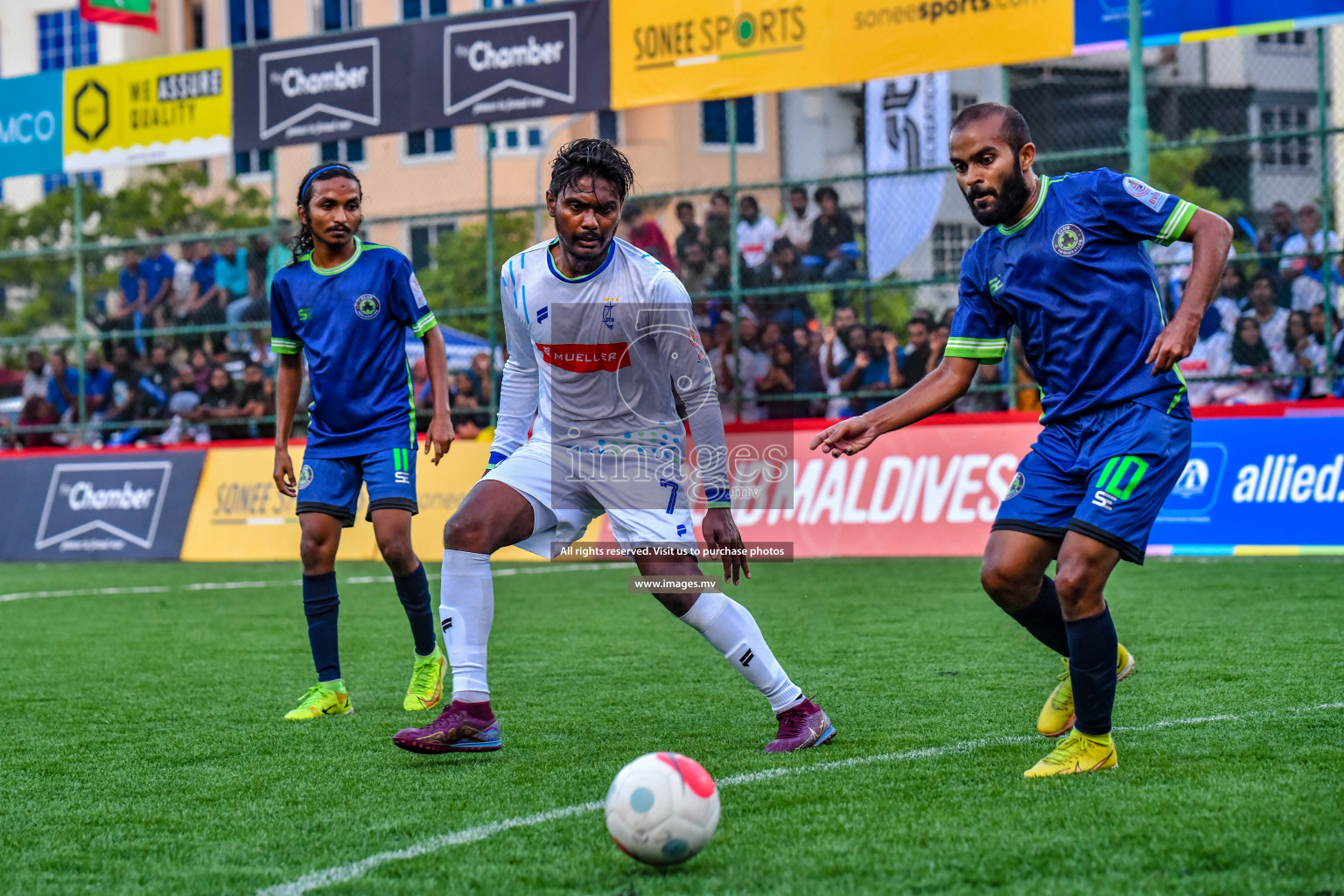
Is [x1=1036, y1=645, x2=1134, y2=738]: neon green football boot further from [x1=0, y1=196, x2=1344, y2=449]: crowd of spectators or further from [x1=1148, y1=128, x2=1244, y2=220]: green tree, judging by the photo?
[x1=1148, y1=128, x2=1244, y2=220]: green tree

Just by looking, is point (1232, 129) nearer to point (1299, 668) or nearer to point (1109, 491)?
point (1299, 668)

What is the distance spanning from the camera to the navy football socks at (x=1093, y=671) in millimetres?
4758

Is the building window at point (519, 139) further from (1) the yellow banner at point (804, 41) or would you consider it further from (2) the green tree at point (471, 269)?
(1) the yellow banner at point (804, 41)

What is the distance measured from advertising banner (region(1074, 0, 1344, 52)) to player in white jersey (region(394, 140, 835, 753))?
924 centimetres

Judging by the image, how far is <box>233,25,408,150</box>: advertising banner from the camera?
54.1 feet

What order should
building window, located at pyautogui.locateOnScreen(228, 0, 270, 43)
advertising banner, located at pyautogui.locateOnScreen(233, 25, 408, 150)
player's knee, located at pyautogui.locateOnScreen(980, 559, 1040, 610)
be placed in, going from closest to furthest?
player's knee, located at pyautogui.locateOnScreen(980, 559, 1040, 610), advertising banner, located at pyautogui.locateOnScreen(233, 25, 408, 150), building window, located at pyautogui.locateOnScreen(228, 0, 270, 43)

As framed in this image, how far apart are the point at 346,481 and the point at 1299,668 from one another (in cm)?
410

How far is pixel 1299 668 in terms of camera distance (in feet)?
22.5

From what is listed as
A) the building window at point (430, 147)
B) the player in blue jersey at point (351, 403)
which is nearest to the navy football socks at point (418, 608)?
the player in blue jersey at point (351, 403)

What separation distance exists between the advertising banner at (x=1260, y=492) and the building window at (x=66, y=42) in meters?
36.8

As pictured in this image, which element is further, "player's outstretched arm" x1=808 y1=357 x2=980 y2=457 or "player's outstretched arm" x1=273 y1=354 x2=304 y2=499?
"player's outstretched arm" x1=273 y1=354 x2=304 y2=499

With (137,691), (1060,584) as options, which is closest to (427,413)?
(137,691)

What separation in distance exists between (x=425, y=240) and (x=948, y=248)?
7.06 metres

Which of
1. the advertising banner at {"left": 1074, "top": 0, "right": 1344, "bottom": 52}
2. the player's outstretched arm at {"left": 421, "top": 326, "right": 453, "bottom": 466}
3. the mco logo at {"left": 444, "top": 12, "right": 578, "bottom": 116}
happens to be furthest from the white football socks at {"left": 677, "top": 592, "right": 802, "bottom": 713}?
the mco logo at {"left": 444, "top": 12, "right": 578, "bottom": 116}
